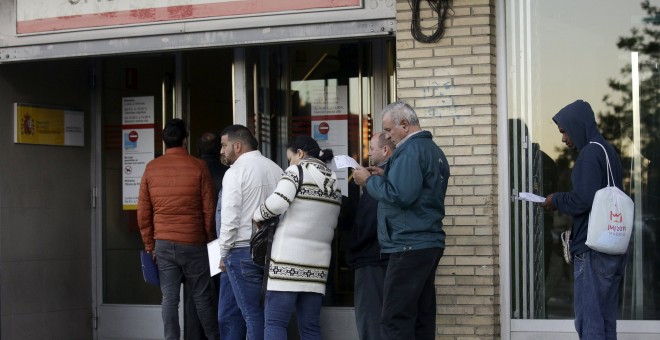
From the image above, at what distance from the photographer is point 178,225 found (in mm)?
9062

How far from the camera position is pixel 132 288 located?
11.1 metres

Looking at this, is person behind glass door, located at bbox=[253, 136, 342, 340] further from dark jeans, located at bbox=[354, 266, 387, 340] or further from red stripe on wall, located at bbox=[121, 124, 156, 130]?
red stripe on wall, located at bbox=[121, 124, 156, 130]

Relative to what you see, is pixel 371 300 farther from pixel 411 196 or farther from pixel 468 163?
pixel 411 196

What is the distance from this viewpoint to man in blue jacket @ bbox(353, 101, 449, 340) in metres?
6.76

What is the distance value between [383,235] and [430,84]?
1.77 metres

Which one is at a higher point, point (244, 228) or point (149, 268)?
point (244, 228)

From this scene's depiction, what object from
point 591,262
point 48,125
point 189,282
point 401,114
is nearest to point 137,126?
point 48,125

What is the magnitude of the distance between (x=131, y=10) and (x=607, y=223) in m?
4.65

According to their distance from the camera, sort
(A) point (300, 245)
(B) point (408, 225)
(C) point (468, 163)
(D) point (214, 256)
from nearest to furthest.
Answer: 1. (B) point (408, 225)
2. (A) point (300, 245)
3. (C) point (468, 163)
4. (D) point (214, 256)

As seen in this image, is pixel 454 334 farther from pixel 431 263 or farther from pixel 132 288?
pixel 132 288

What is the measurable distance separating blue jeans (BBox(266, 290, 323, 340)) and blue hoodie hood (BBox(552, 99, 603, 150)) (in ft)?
6.90

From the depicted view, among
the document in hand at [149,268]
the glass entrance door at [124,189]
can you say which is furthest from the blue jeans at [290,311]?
the glass entrance door at [124,189]

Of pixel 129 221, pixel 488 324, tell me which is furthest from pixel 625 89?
pixel 129 221

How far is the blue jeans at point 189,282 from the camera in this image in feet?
30.0
